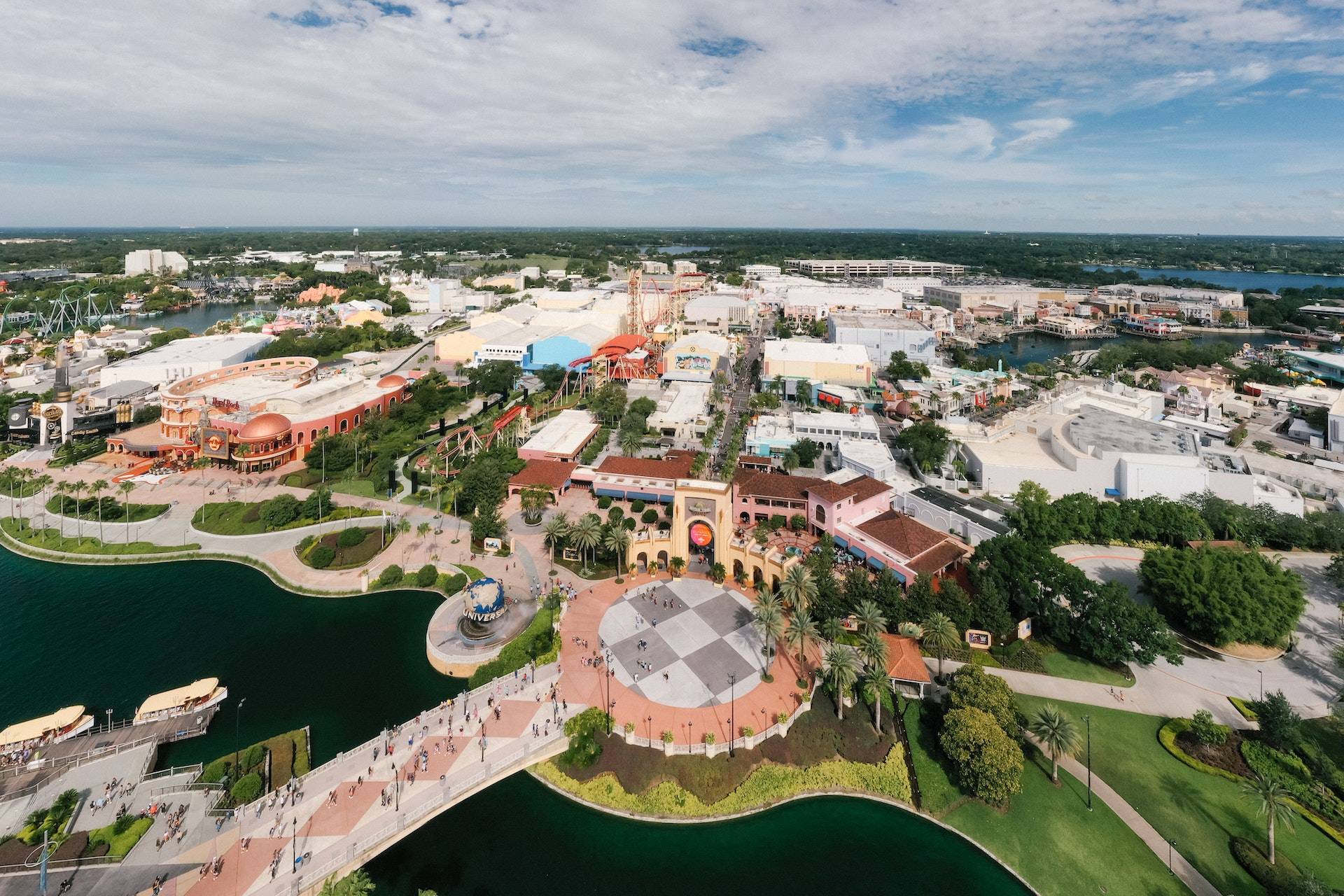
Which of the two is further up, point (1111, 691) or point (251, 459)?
point (251, 459)

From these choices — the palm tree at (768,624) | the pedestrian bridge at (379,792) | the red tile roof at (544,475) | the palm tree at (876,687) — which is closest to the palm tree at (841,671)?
the palm tree at (876,687)

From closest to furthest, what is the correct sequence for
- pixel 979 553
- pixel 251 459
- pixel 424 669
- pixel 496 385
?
pixel 424 669 → pixel 979 553 → pixel 251 459 → pixel 496 385

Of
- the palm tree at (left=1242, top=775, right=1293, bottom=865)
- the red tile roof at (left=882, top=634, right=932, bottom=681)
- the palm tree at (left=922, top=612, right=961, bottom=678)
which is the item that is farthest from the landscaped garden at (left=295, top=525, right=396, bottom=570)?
the palm tree at (left=1242, top=775, right=1293, bottom=865)

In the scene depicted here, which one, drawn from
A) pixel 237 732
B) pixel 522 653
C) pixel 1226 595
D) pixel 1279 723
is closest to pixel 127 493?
pixel 237 732

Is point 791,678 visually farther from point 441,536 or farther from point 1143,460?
point 1143,460

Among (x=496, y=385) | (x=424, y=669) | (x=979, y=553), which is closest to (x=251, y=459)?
(x=496, y=385)

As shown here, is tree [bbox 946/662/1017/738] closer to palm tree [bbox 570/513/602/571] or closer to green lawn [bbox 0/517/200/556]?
palm tree [bbox 570/513/602/571]
